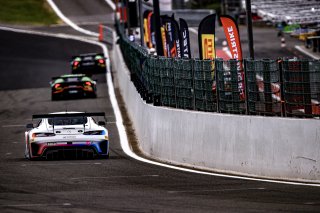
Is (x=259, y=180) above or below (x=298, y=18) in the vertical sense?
below

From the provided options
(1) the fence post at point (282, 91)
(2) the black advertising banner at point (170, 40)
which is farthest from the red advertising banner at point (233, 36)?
(1) the fence post at point (282, 91)

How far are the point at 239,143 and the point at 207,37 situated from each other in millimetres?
8598

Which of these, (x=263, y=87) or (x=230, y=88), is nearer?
(x=263, y=87)

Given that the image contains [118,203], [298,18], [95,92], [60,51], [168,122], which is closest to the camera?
[118,203]

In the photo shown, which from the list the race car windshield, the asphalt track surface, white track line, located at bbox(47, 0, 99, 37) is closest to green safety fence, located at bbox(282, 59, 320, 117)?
the asphalt track surface

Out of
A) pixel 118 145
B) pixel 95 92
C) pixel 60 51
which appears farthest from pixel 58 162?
pixel 60 51

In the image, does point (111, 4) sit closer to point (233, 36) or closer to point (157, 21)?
point (157, 21)

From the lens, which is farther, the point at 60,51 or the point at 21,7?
the point at 21,7

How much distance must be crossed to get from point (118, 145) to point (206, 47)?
10.3ft

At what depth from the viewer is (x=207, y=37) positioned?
1089 inches

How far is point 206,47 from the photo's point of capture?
2769 centimetres

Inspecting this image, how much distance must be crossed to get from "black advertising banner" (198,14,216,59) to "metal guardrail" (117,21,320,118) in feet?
4.73

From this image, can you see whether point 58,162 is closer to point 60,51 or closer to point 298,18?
point 298,18

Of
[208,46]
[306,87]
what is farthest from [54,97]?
[306,87]
